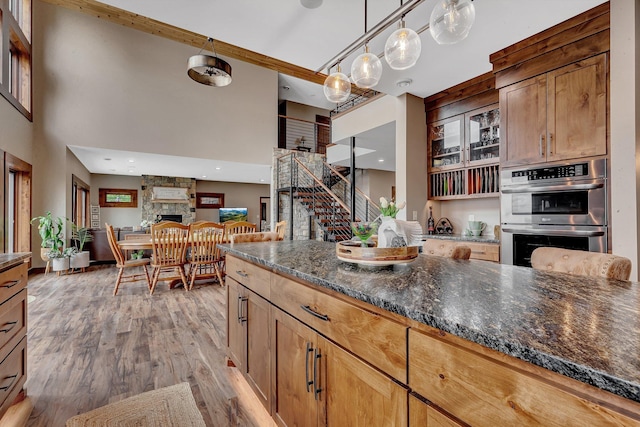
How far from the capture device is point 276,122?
27.0 ft

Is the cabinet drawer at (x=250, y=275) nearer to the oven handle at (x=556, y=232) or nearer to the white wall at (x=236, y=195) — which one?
the oven handle at (x=556, y=232)

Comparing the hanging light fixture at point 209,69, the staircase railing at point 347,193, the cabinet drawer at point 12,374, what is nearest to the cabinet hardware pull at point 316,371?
the cabinet drawer at point 12,374

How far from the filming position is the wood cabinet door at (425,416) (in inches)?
27.0

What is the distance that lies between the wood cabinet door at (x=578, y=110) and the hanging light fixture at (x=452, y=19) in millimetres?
1554

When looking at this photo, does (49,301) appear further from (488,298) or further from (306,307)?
(488,298)

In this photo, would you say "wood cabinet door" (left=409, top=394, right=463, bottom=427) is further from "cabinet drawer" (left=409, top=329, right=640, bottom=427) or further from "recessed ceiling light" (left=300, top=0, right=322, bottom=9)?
"recessed ceiling light" (left=300, top=0, right=322, bottom=9)

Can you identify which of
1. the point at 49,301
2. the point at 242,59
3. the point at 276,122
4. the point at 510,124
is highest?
the point at 242,59

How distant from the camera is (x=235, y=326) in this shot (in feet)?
6.51

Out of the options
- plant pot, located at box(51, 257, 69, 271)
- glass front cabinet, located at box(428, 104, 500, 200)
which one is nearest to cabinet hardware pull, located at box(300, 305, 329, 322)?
glass front cabinet, located at box(428, 104, 500, 200)

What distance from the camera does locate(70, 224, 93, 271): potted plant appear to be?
584cm

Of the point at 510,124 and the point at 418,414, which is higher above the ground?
the point at 510,124

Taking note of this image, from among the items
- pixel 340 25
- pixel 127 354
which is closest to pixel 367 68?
pixel 340 25

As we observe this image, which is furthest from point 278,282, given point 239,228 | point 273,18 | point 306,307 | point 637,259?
point 239,228

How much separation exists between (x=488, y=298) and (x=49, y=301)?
16.7 feet
